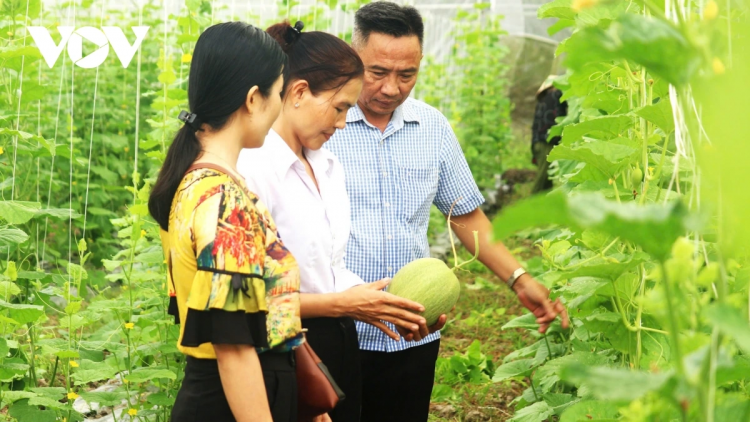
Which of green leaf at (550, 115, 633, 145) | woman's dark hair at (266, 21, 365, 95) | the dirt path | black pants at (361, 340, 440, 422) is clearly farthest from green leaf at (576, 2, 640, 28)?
the dirt path

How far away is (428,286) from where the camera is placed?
264 centimetres

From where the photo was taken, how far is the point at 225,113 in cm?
215

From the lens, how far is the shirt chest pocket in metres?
3.09

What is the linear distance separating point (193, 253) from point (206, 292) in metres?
0.10

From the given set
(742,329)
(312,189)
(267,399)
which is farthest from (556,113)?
(742,329)

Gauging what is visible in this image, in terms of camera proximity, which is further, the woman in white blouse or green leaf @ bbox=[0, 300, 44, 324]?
green leaf @ bbox=[0, 300, 44, 324]

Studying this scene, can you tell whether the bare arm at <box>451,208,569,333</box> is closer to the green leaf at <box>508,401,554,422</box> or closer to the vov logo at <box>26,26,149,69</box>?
the green leaf at <box>508,401,554,422</box>

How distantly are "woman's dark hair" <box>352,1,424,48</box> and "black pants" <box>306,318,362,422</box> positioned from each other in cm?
100

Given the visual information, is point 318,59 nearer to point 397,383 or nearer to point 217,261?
point 217,261

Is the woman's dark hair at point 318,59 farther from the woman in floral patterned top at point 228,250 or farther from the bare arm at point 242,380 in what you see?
the bare arm at point 242,380

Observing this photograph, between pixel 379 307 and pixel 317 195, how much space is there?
0.36 m

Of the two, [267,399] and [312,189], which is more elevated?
[312,189]

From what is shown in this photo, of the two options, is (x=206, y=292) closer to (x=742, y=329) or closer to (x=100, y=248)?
(x=742, y=329)

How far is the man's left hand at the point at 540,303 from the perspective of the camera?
115 inches
